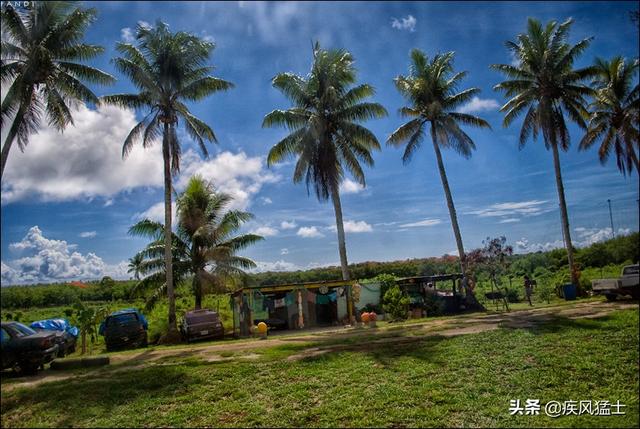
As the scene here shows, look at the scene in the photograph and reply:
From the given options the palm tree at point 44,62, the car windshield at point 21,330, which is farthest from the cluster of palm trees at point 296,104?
the car windshield at point 21,330

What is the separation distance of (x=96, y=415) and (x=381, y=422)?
476 centimetres

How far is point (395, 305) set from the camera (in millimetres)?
21500

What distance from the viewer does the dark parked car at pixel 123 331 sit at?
725 inches

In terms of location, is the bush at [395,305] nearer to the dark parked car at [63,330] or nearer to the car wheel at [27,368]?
the dark parked car at [63,330]

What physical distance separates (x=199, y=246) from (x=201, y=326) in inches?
267

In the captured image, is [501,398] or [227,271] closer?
[501,398]

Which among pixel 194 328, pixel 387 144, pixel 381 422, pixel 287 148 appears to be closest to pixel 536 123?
pixel 387 144

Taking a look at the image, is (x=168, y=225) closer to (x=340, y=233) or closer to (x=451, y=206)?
(x=340, y=233)

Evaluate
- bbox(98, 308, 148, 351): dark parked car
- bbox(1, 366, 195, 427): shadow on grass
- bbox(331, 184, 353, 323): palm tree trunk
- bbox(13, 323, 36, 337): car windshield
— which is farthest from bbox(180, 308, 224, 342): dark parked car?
bbox(1, 366, 195, 427): shadow on grass

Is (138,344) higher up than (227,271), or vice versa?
(227,271)

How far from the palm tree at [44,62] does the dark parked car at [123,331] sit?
7447 mm

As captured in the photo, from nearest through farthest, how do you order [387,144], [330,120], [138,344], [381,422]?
[381,422] < [138,344] < [330,120] < [387,144]

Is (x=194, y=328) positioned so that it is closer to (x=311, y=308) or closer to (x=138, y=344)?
(x=138, y=344)

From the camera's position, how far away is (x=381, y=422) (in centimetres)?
652
